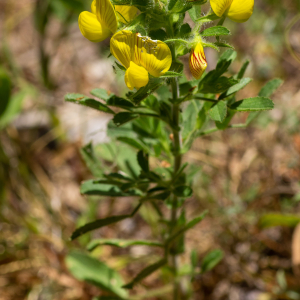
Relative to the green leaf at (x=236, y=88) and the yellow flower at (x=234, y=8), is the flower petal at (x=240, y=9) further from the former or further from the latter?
the green leaf at (x=236, y=88)

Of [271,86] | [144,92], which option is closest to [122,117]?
[144,92]

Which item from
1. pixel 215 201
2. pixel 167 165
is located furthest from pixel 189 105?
pixel 215 201

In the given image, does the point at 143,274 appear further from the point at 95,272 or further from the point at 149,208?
the point at 149,208

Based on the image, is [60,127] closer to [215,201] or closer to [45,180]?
[45,180]

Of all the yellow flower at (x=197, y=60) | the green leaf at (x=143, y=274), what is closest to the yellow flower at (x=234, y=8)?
the yellow flower at (x=197, y=60)

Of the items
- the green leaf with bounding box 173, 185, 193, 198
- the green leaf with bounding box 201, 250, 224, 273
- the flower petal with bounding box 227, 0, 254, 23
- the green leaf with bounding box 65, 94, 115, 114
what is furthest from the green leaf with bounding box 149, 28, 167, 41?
the green leaf with bounding box 201, 250, 224, 273
